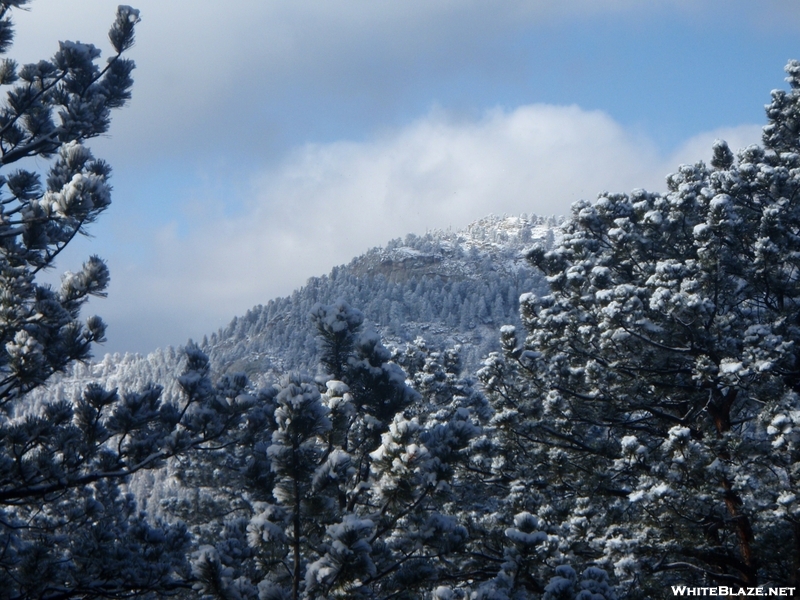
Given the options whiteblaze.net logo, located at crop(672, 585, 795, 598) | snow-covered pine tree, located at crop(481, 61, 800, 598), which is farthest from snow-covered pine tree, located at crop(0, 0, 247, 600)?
whiteblaze.net logo, located at crop(672, 585, 795, 598)

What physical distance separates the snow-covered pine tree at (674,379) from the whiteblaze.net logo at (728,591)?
0.86 feet

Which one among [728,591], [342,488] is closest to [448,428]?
[342,488]

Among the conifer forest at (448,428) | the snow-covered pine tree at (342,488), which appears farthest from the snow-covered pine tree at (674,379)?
the snow-covered pine tree at (342,488)

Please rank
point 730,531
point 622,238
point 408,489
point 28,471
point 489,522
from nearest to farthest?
point 408,489
point 28,471
point 730,531
point 622,238
point 489,522

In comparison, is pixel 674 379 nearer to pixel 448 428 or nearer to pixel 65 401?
pixel 448 428

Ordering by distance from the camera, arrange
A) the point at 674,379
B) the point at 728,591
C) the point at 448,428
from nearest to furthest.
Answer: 1. the point at 448,428
2. the point at 728,591
3. the point at 674,379

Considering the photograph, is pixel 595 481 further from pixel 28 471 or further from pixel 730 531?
pixel 28 471

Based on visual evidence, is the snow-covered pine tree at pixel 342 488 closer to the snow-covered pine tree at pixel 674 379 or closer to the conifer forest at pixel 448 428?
the conifer forest at pixel 448 428

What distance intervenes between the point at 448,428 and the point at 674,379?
19.7 ft

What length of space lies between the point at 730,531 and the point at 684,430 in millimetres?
2230

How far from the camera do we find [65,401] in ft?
24.0

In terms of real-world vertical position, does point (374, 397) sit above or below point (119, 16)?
below

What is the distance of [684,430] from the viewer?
30.9 ft

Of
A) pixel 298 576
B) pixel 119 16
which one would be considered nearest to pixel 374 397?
pixel 298 576
